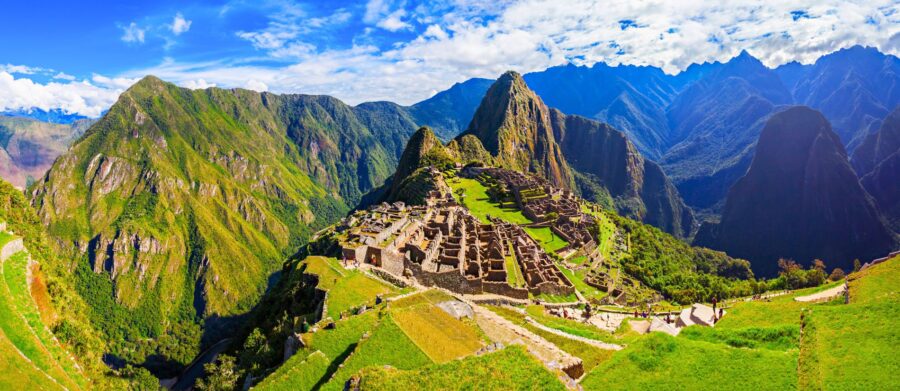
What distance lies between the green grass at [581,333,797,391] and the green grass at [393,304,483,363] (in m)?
7.05

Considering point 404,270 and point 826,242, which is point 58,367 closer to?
point 404,270

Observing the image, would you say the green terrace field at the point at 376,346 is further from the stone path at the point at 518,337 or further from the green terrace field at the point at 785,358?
the green terrace field at the point at 785,358

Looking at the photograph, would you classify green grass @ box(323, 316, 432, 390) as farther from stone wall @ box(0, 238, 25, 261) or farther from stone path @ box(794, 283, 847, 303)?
stone wall @ box(0, 238, 25, 261)

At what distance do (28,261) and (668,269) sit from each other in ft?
355

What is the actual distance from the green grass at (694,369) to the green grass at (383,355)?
8.09 m

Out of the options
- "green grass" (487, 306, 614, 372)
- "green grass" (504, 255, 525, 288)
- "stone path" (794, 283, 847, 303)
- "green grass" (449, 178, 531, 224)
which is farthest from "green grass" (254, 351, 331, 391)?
"green grass" (449, 178, 531, 224)

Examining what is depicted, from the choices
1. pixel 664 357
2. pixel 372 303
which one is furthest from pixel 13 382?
pixel 664 357

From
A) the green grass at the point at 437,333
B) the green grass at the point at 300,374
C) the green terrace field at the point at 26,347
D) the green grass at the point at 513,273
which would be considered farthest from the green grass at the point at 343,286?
the green terrace field at the point at 26,347

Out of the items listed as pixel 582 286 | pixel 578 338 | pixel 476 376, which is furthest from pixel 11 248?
pixel 582 286

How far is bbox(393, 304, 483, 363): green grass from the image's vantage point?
22.2 m

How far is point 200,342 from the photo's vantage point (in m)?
163

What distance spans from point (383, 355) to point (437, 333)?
3.36 metres

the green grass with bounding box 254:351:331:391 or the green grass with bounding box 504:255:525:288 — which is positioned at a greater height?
the green grass with bounding box 254:351:331:391

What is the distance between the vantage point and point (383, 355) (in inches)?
860
